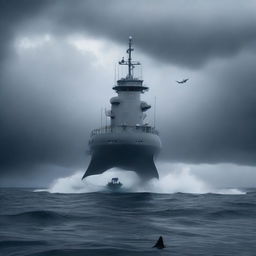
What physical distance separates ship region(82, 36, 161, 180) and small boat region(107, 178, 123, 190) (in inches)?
149

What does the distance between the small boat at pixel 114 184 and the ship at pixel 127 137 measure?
12.4 feet

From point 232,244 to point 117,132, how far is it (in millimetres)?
50738

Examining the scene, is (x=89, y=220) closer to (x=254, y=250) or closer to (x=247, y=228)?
(x=247, y=228)

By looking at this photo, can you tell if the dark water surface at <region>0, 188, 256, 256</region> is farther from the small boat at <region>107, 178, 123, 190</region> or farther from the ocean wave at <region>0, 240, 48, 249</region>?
the small boat at <region>107, 178, 123, 190</region>

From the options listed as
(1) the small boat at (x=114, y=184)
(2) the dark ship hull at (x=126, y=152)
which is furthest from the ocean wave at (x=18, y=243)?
(2) the dark ship hull at (x=126, y=152)

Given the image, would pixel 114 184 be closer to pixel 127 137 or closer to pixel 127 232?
pixel 127 137

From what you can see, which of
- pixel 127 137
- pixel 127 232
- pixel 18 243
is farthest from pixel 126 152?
pixel 18 243

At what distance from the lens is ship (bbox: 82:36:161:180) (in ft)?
230

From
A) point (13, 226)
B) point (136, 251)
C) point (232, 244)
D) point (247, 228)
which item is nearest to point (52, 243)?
point (136, 251)

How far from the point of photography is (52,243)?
19656 mm

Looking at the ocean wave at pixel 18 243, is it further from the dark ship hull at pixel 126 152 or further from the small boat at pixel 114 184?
the dark ship hull at pixel 126 152

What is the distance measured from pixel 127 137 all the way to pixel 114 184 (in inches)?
293

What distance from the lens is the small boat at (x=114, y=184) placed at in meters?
66.0

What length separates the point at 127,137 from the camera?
69688mm
